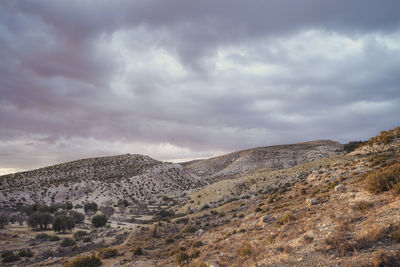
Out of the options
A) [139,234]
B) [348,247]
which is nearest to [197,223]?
[139,234]

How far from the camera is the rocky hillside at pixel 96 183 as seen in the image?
6506 cm

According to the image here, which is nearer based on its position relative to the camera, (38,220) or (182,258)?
(182,258)

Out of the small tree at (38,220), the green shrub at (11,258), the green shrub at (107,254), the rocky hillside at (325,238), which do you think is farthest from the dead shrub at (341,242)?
the small tree at (38,220)

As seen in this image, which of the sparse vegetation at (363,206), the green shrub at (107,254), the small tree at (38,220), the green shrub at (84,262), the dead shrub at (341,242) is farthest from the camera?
the small tree at (38,220)

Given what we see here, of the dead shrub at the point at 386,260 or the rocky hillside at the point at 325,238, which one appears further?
the rocky hillside at the point at 325,238

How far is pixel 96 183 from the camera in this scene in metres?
75.3

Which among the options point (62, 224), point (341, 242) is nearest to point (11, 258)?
point (62, 224)

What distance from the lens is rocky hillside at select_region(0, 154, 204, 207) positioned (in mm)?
65062

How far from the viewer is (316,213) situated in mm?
13711

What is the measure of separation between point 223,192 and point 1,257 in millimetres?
39510

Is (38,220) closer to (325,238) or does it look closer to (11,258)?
(11,258)

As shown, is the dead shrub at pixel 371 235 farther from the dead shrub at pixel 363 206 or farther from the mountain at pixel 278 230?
the dead shrub at pixel 363 206

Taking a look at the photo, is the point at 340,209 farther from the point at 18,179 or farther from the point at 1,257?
the point at 18,179

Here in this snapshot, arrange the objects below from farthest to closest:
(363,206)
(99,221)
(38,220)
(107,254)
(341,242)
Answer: (99,221) → (38,220) → (107,254) → (363,206) → (341,242)
